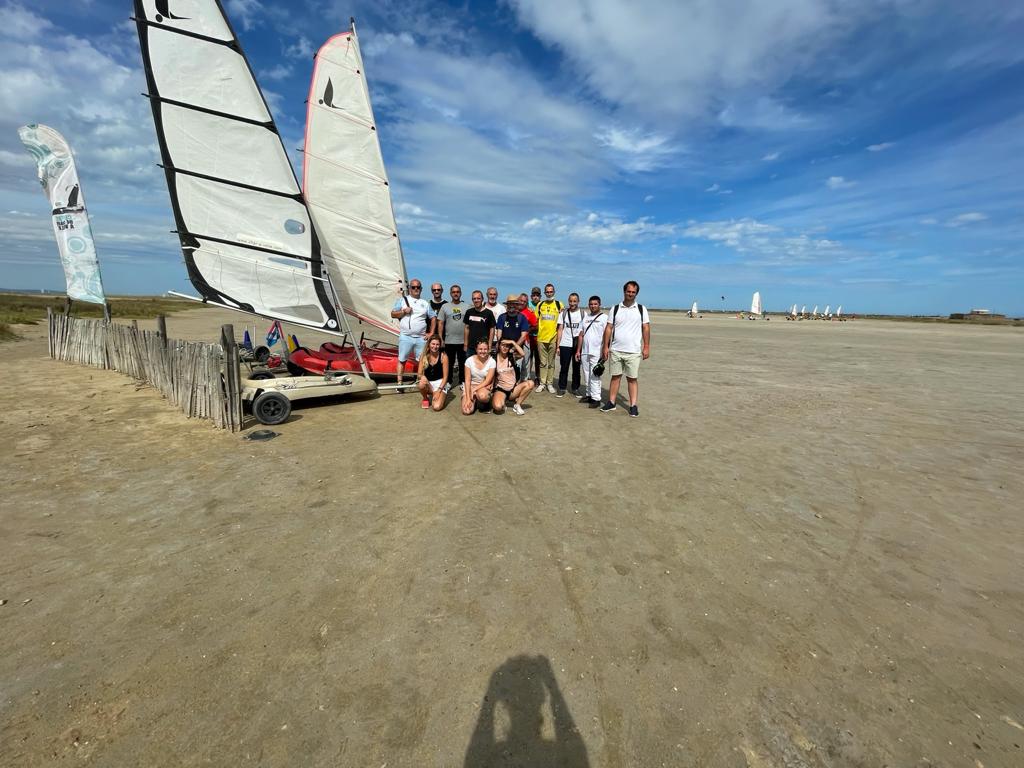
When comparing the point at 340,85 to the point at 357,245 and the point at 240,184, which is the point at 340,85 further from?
the point at 240,184

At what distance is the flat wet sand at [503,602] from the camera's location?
1900 mm

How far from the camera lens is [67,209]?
9852mm

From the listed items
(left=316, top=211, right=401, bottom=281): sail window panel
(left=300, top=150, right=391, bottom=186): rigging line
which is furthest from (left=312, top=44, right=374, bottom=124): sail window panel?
(left=316, top=211, right=401, bottom=281): sail window panel

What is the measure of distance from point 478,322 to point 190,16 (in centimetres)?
514

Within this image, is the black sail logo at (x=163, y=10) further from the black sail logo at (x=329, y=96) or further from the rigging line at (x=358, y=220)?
the rigging line at (x=358, y=220)

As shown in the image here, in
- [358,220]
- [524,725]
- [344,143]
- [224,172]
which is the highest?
[344,143]

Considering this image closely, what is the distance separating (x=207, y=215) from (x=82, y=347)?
6.57 meters

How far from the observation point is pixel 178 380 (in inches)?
246

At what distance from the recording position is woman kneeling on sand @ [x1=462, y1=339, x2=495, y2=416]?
22.2 ft

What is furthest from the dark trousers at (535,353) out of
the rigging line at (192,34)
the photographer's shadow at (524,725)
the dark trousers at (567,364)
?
the photographer's shadow at (524,725)

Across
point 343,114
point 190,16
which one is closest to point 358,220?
point 343,114

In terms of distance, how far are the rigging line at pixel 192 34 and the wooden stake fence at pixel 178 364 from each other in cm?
361

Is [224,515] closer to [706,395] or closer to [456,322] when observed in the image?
[456,322]

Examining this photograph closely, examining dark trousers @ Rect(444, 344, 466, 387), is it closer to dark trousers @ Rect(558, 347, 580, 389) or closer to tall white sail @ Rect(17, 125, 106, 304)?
dark trousers @ Rect(558, 347, 580, 389)
